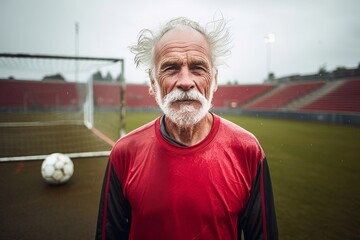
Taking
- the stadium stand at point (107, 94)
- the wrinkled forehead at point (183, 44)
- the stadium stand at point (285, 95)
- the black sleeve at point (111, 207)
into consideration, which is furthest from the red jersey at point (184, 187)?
the stadium stand at point (107, 94)

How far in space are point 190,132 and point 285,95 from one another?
3190cm

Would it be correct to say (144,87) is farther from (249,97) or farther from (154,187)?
(154,187)

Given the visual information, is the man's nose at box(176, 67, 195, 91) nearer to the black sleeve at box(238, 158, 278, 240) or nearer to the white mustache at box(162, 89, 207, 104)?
the white mustache at box(162, 89, 207, 104)

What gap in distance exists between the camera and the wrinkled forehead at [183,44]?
1.52m

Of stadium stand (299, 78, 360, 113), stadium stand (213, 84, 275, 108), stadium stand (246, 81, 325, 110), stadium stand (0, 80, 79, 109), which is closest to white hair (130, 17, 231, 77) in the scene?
stadium stand (299, 78, 360, 113)

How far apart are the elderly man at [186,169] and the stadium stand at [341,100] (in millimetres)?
23344

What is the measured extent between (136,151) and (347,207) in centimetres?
402

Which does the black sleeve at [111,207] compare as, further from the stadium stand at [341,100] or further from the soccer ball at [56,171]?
the stadium stand at [341,100]

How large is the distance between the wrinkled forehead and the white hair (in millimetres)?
59

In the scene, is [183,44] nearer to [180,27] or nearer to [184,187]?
[180,27]

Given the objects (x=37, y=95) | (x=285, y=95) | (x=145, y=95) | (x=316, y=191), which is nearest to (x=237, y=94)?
(x=285, y=95)

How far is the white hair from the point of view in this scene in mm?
1643

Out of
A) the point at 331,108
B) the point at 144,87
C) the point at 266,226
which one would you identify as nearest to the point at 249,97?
the point at 331,108

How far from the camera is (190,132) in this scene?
158cm
